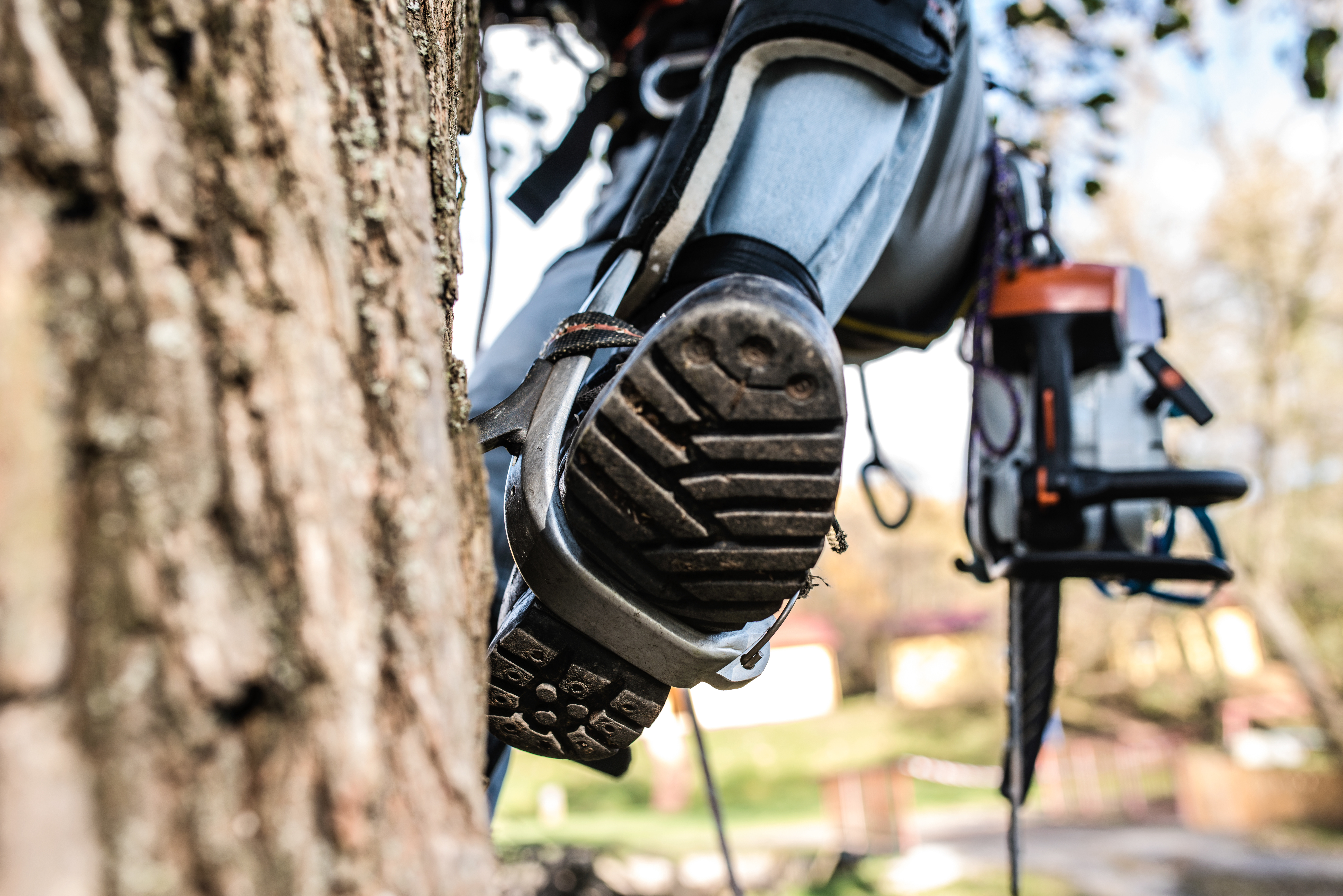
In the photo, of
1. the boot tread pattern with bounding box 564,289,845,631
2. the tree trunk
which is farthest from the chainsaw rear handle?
the tree trunk

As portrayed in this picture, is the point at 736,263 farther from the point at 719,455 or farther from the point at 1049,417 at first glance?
the point at 1049,417

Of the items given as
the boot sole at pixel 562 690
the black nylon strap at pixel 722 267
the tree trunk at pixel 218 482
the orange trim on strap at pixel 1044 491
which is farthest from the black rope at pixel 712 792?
the tree trunk at pixel 218 482

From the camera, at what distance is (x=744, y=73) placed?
106 centimetres

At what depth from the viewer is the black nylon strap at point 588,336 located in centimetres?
86

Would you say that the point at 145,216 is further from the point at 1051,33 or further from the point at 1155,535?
the point at 1051,33

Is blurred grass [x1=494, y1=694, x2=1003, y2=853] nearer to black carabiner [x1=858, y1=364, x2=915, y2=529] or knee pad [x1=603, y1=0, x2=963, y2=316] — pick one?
black carabiner [x1=858, y1=364, x2=915, y2=529]

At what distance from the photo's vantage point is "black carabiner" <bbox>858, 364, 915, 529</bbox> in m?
1.99

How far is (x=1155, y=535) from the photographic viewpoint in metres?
1.88

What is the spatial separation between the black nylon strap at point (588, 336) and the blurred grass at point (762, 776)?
6860 millimetres

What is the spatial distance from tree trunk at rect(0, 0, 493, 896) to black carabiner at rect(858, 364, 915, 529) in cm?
157

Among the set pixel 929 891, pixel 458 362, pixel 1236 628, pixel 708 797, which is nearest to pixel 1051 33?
pixel 708 797

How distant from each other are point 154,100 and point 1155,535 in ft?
6.30

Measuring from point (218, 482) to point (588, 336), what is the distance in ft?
1.61

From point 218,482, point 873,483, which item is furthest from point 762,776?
point 218,482
